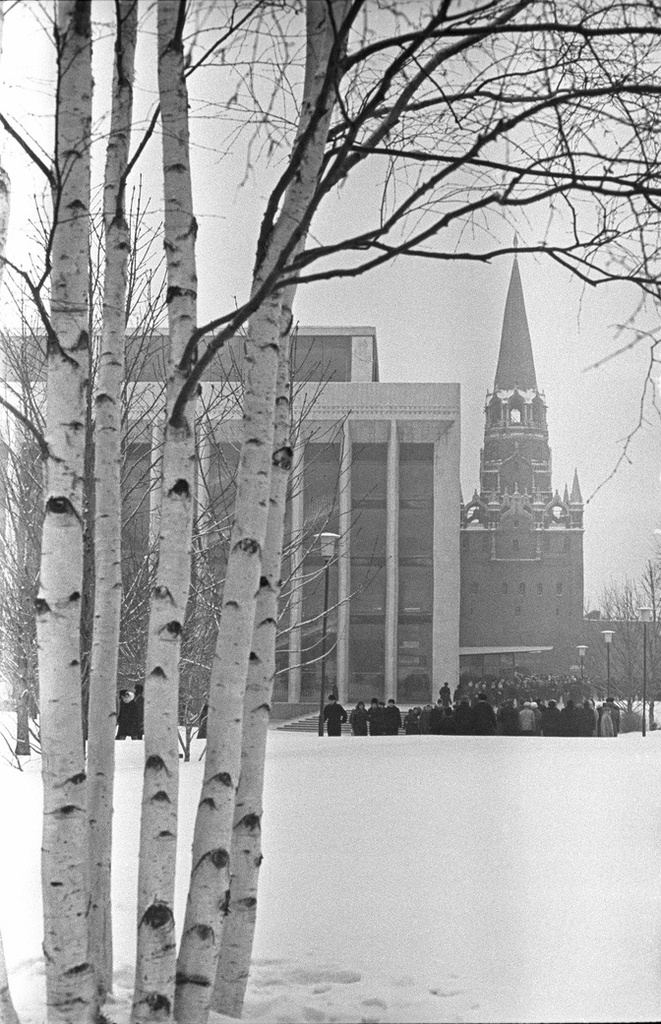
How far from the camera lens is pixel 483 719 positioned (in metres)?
3.43

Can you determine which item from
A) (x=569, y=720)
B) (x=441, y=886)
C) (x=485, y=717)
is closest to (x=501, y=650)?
(x=485, y=717)

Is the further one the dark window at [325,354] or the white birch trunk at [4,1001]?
the dark window at [325,354]

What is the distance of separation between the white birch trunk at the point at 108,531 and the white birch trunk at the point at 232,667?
26 cm

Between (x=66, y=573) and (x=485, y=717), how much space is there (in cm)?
219

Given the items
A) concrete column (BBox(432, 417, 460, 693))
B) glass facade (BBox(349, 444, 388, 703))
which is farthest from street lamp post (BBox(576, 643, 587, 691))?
glass facade (BBox(349, 444, 388, 703))

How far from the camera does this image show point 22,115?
8.16ft

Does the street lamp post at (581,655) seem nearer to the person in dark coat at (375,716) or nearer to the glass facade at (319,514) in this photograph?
the person in dark coat at (375,716)

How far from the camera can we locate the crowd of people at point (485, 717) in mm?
3316

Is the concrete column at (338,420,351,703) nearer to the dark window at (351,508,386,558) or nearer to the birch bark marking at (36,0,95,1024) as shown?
the dark window at (351,508,386,558)

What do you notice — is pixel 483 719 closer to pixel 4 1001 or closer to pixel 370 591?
pixel 370 591

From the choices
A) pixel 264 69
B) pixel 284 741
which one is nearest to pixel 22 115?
pixel 264 69

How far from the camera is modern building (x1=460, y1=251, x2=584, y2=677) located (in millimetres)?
2854

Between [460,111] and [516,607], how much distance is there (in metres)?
1.58

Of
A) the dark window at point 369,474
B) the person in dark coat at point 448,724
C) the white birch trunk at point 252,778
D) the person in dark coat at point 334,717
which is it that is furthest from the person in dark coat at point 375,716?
the white birch trunk at point 252,778
